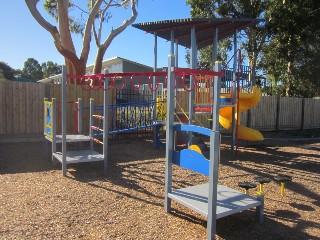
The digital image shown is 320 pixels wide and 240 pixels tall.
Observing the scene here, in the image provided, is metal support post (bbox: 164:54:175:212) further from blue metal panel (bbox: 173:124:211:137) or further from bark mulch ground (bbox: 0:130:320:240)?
bark mulch ground (bbox: 0:130:320:240)

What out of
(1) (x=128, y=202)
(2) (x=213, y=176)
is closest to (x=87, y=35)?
(1) (x=128, y=202)

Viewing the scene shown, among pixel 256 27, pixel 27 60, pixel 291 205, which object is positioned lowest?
pixel 291 205

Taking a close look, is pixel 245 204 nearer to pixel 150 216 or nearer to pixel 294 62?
pixel 150 216

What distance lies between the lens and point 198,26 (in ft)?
26.6

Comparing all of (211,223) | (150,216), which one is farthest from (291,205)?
(150,216)

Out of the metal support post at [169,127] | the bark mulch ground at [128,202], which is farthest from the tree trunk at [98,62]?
the metal support post at [169,127]

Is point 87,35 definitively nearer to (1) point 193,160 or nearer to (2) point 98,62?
(2) point 98,62

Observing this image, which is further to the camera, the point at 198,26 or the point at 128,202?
the point at 198,26

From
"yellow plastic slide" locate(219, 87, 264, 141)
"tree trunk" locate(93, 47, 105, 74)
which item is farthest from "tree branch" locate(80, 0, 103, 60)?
"yellow plastic slide" locate(219, 87, 264, 141)

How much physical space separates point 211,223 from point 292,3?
16.9 metres

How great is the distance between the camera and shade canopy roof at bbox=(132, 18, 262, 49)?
786 centimetres

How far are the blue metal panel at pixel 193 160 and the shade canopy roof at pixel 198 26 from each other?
4.61m

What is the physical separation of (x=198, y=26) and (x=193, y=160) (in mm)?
5208

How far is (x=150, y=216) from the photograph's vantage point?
4.12m
